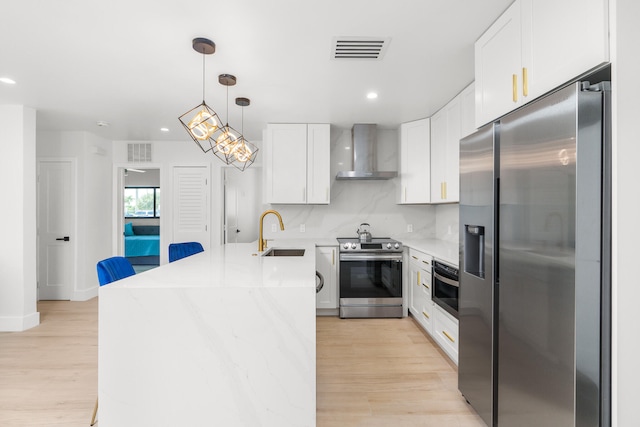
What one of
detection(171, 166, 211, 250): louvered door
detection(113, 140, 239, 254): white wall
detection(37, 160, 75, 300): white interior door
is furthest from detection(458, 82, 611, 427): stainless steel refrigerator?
detection(37, 160, 75, 300): white interior door

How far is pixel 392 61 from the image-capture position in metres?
2.37

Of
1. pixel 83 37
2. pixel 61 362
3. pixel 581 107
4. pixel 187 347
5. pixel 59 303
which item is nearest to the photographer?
pixel 581 107

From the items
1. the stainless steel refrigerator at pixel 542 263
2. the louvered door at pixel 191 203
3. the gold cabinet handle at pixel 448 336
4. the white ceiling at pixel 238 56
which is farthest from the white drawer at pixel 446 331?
the louvered door at pixel 191 203

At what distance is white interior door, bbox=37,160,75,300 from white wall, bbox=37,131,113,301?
0.36 ft

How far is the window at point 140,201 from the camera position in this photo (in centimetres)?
817

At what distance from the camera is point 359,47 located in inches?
85.1

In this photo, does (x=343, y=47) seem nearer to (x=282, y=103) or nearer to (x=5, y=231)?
(x=282, y=103)

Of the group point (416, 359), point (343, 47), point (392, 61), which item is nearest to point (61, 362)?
point (416, 359)

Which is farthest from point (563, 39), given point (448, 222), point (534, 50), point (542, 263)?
point (448, 222)

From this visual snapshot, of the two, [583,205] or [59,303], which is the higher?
[583,205]

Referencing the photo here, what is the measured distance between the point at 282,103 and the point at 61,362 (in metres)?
3.16

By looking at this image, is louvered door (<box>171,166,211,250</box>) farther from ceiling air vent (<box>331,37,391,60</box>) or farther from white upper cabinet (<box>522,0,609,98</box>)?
white upper cabinet (<box>522,0,609,98</box>)

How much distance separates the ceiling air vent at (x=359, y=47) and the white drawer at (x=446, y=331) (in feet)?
7.12

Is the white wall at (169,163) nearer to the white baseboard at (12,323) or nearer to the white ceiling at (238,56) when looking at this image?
the white ceiling at (238,56)
